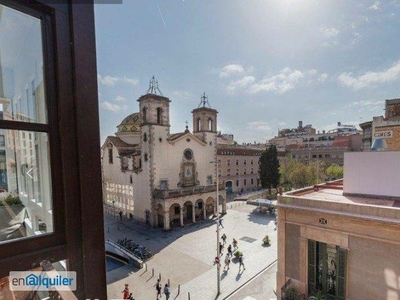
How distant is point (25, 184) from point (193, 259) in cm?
1974

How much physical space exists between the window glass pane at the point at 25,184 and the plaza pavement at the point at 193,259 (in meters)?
15.1

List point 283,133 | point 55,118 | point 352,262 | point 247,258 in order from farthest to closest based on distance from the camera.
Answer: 1. point 283,133
2. point 247,258
3. point 352,262
4. point 55,118

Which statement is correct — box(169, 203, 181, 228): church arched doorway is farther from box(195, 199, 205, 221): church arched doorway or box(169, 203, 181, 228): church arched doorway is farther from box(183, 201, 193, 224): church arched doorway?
box(195, 199, 205, 221): church arched doorway

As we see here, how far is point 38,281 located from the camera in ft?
5.98

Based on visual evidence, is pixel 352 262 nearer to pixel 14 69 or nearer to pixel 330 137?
pixel 14 69

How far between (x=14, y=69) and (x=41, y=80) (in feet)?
0.69

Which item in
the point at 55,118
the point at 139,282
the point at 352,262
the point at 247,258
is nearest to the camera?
the point at 55,118

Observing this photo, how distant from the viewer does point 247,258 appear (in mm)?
19734

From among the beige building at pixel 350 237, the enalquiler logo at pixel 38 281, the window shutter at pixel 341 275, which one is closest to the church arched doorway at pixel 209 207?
the beige building at pixel 350 237

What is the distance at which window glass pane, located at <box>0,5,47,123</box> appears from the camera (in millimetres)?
1807

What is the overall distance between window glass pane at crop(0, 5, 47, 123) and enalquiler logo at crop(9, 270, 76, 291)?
3.81 feet

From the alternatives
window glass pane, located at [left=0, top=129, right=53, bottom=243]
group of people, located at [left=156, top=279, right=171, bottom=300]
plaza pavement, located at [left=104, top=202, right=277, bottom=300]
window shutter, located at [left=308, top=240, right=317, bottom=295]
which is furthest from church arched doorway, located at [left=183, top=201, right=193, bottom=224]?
window glass pane, located at [left=0, top=129, right=53, bottom=243]

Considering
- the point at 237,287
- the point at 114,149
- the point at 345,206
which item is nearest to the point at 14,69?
the point at 345,206

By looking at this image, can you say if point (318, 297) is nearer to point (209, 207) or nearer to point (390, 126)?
point (390, 126)
